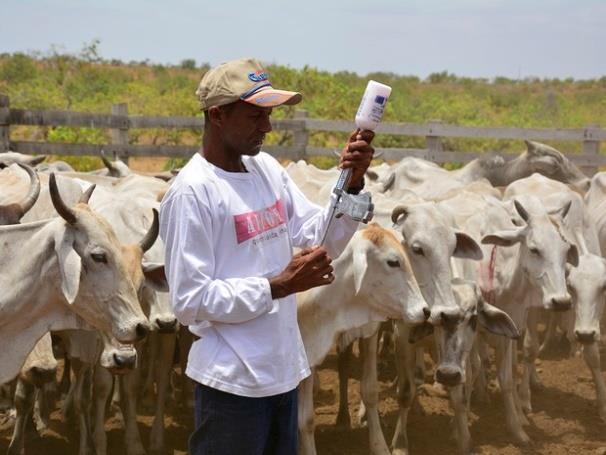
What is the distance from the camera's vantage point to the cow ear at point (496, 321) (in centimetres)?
700

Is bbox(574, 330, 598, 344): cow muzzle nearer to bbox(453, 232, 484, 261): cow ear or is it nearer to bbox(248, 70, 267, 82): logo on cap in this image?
bbox(453, 232, 484, 261): cow ear

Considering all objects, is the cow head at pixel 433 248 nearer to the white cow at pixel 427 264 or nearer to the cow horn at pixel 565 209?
the white cow at pixel 427 264

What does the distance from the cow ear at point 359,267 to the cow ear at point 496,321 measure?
1325 mm

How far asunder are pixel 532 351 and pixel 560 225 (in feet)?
3.82

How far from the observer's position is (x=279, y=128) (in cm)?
1573

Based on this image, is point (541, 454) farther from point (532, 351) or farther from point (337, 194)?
point (337, 194)

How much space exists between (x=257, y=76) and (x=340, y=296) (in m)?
2.93

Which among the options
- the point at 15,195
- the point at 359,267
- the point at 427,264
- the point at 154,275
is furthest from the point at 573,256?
the point at 15,195

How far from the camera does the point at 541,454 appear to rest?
23.8 feet

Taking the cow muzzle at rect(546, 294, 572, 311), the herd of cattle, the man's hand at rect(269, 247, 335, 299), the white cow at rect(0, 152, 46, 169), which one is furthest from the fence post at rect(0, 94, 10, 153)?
the man's hand at rect(269, 247, 335, 299)

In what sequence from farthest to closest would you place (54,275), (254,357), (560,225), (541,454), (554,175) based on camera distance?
1. (554,175)
2. (560,225)
3. (541,454)
4. (54,275)
5. (254,357)

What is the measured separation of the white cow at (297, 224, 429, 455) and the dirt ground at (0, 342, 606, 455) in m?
1.18

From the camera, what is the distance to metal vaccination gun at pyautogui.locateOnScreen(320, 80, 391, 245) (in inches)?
140

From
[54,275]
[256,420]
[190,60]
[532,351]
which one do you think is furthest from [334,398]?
[190,60]
